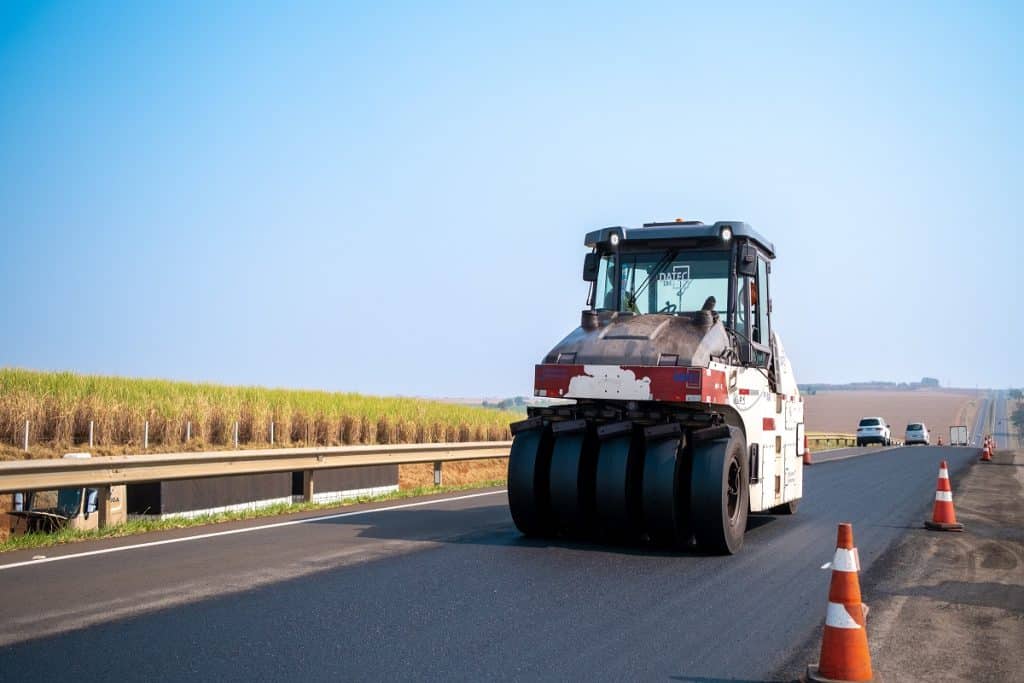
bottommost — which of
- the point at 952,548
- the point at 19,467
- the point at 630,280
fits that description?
the point at 952,548

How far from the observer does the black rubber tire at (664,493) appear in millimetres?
9672

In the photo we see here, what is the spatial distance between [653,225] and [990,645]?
20.8 feet

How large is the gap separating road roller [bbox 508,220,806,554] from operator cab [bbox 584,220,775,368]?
0.01 meters

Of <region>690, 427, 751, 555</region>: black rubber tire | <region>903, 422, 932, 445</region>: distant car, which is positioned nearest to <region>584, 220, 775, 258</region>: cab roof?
<region>690, 427, 751, 555</region>: black rubber tire

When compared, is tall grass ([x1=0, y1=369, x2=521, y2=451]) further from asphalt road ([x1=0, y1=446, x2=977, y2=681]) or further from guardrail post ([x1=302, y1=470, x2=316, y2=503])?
asphalt road ([x1=0, y1=446, x2=977, y2=681])

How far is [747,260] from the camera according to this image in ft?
36.5

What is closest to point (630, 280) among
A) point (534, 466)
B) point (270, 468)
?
point (534, 466)

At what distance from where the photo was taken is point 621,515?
9930 millimetres

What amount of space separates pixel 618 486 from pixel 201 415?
14.9 meters

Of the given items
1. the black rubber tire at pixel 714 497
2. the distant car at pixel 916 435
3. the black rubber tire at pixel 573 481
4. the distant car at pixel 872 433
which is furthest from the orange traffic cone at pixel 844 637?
the distant car at pixel 916 435

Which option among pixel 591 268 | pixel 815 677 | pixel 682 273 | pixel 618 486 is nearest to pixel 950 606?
pixel 815 677

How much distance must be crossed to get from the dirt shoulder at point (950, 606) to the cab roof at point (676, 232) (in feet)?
12.3

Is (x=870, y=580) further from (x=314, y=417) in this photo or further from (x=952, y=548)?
(x=314, y=417)

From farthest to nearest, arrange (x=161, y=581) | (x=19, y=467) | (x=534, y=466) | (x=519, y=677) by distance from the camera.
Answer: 1. (x=534, y=466)
2. (x=19, y=467)
3. (x=161, y=581)
4. (x=519, y=677)
